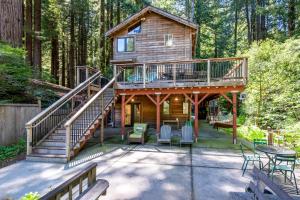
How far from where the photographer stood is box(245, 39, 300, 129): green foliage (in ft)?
33.7

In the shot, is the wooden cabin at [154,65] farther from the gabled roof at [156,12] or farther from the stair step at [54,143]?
the stair step at [54,143]

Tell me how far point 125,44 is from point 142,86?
17.0 feet

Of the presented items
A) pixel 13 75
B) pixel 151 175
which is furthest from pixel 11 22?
pixel 151 175

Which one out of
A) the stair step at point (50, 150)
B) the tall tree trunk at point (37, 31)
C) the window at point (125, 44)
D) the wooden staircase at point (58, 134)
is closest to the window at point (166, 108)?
the window at point (125, 44)

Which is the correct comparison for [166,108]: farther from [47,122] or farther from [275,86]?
[47,122]

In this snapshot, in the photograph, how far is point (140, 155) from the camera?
7.32 meters

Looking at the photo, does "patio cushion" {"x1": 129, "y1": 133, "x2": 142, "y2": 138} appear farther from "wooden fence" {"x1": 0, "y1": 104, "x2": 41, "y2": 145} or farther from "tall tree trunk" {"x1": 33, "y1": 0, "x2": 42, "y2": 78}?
"tall tree trunk" {"x1": 33, "y1": 0, "x2": 42, "y2": 78}

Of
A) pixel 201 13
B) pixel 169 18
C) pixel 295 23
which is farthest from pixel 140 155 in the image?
pixel 201 13

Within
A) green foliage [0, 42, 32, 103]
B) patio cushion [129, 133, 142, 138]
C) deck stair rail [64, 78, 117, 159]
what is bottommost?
patio cushion [129, 133, 142, 138]

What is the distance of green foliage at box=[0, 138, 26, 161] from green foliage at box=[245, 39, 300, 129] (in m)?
11.5

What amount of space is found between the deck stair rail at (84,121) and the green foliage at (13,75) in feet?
8.22

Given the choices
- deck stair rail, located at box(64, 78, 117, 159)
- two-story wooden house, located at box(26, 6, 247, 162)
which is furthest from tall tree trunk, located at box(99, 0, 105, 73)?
deck stair rail, located at box(64, 78, 117, 159)

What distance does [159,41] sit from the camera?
13.4 meters

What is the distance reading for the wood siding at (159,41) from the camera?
13070mm
